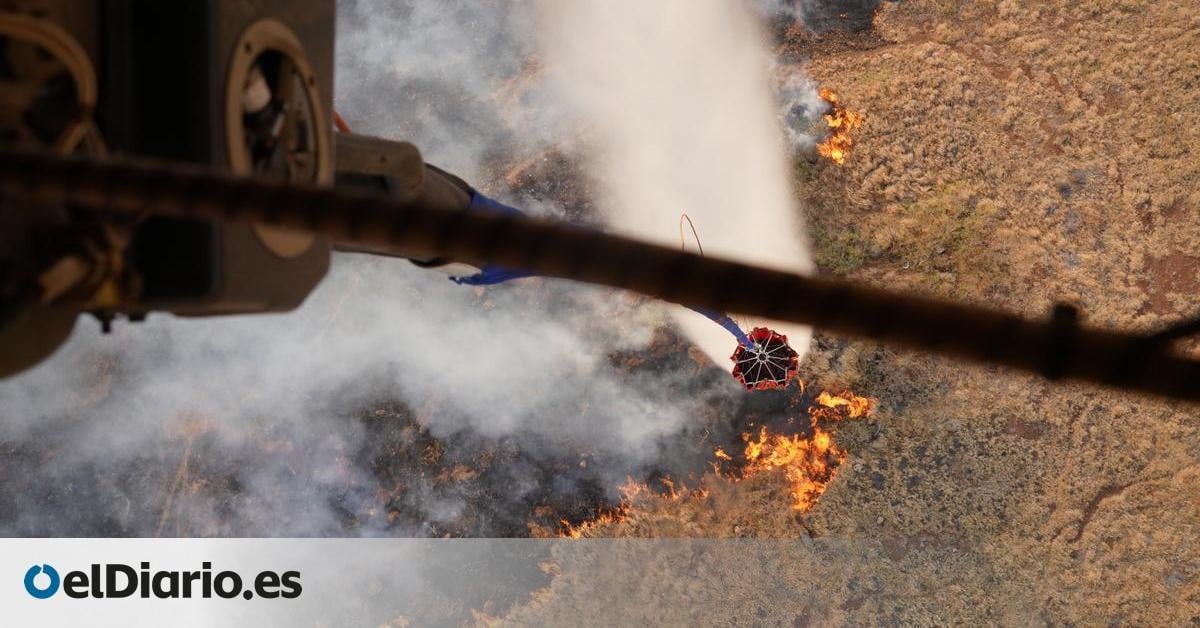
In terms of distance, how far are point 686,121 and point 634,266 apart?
5.41 meters

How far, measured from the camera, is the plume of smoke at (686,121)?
6262 mm

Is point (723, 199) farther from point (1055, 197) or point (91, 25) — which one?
point (91, 25)

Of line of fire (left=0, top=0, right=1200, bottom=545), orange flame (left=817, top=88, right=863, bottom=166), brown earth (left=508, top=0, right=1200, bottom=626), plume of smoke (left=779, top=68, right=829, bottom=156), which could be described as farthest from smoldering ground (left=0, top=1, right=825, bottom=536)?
line of fire (left=0, top=0, right=1200, bottom=545)

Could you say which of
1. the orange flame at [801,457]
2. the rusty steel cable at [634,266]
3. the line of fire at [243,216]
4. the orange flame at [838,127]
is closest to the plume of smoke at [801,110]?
the orange flame at [838,127]

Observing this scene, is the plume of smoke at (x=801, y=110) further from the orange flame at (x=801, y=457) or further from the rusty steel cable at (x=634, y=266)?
the rusty steel cable at (x=634, y=266)

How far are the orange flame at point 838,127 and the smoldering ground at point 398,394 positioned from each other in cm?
159

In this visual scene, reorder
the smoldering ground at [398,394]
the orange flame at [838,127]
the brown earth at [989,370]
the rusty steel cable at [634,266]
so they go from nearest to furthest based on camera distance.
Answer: the rusty steel cable at [634,266] → the smoldering ground at [398,394] → the brown earth at [989,370] → the orange flame at [838,127]

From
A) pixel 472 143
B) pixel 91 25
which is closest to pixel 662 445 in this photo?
pixel 472 143

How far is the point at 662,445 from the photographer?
242 inches

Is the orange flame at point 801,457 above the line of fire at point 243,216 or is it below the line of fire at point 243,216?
below

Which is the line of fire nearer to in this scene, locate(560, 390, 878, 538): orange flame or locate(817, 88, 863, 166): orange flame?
locate(560, 390, 878, 538): orange flame

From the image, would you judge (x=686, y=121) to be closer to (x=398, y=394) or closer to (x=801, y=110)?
(x=801, y=110)

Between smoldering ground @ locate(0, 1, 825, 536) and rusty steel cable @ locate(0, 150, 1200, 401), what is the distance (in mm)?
5017

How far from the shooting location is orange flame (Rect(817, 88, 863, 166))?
6.24 metres
